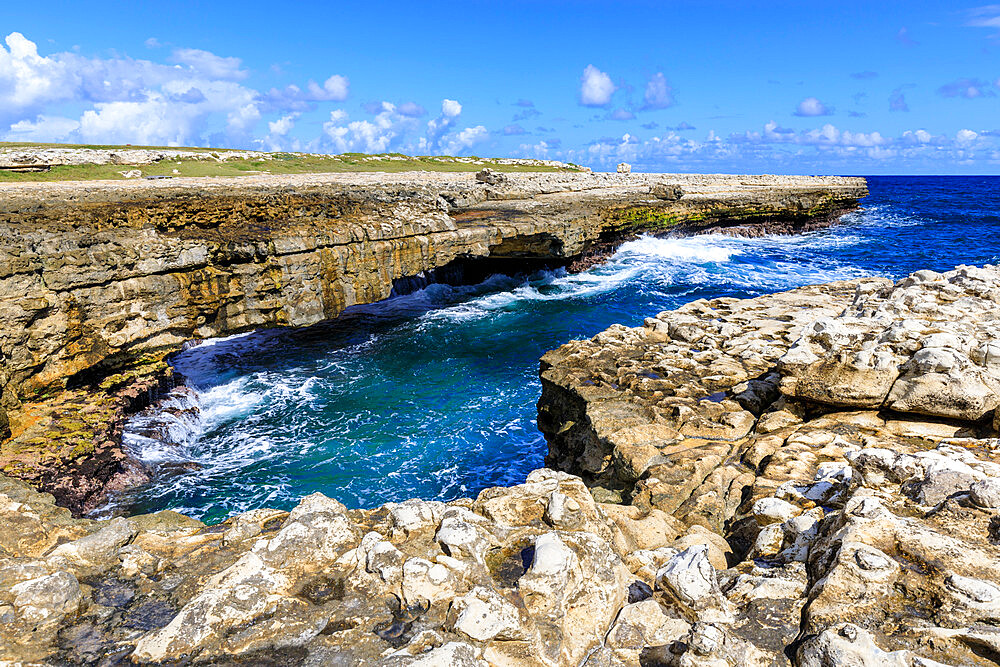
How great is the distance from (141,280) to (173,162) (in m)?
33.3

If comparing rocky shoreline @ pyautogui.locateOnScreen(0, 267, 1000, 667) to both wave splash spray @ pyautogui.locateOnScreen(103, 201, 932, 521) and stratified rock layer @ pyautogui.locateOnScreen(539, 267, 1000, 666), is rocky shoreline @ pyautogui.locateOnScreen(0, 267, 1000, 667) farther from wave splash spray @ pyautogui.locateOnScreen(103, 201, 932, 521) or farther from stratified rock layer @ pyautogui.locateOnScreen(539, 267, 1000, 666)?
wave splash spray @ pyautogui.locateOnScreen(103, 201, 932, 521)

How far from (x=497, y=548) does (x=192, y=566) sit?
2.37m

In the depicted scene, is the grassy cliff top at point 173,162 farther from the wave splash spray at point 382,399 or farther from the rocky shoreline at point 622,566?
the rocky shoreline at point 622,566

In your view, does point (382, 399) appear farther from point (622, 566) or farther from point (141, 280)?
point (622, 566)

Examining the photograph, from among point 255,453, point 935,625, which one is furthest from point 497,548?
point 255,453

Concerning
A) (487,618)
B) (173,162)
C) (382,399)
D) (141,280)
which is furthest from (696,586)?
(173,162)

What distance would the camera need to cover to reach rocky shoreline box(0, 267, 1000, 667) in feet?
10.6

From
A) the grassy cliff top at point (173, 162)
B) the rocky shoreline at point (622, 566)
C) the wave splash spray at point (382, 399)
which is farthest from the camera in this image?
the grassy cliff top at point (173, 162)

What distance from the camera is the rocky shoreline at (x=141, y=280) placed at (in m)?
11.9

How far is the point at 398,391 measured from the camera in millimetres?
17781

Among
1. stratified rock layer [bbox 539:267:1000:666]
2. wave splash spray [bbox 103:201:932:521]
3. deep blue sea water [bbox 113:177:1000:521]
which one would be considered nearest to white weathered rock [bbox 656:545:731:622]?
stratified rock layer [bbox 539:267:1000:666]

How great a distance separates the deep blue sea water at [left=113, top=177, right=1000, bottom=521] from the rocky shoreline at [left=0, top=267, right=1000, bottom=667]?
6701 mm

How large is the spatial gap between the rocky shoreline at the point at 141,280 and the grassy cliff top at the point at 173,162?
10.1 metres

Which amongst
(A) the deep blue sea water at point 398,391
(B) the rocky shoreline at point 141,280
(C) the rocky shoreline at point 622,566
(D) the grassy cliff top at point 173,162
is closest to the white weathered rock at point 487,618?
(C) the rocky shoreline at point 622,566
